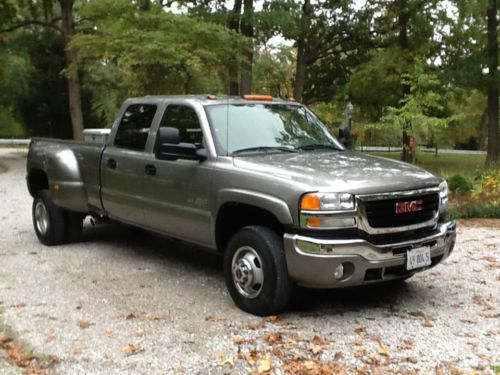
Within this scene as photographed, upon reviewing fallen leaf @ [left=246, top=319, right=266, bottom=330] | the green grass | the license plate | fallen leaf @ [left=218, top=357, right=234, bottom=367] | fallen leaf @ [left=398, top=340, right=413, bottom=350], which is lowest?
the green grass

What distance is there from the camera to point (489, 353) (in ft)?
14.4

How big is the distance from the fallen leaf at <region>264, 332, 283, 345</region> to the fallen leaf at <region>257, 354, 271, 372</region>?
31 centimetres

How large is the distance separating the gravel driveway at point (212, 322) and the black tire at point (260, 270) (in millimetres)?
140

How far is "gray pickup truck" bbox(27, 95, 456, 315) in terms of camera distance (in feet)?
15.5

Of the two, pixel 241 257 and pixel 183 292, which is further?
pixel 183 292

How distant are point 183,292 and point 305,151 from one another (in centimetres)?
180

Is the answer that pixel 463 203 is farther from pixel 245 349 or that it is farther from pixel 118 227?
pixel 245 349

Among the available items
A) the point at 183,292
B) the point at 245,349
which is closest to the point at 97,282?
the point at 183,292

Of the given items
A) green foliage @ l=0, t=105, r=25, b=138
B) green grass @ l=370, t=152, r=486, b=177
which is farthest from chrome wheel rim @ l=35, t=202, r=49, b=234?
green foliage @ l=0, t=105, r=25, b=138

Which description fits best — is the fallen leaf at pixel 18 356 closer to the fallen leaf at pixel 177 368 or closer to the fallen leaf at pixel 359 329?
the fallen leaf at pixel 177 368

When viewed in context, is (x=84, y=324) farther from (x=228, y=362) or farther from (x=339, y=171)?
(x=339, y=171)

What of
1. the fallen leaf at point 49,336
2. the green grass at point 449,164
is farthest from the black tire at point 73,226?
the green grass at point 449,164

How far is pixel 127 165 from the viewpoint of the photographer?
6672 millimetres

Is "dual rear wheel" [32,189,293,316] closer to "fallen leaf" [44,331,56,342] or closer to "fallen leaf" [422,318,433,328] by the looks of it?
"fallen leaf" [422,318,433,328]
